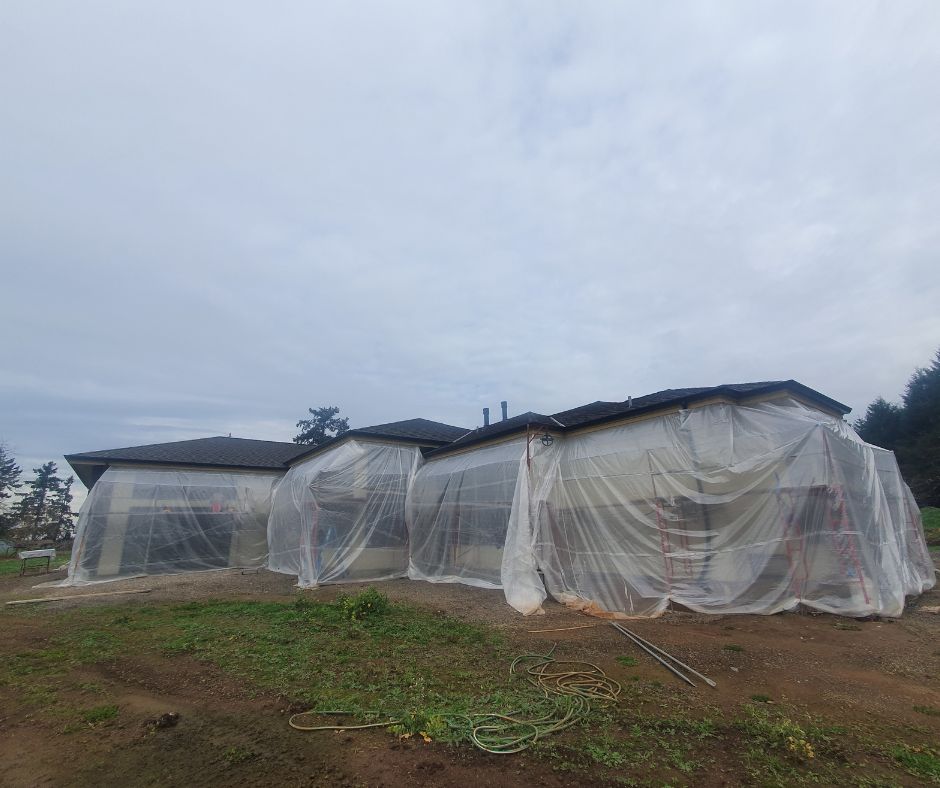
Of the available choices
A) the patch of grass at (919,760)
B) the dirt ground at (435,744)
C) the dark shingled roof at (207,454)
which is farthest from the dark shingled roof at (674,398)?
the dark shingled roof at (207,454)

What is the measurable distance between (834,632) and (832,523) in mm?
1442

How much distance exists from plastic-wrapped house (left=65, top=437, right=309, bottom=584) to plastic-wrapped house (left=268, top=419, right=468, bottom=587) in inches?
98.6

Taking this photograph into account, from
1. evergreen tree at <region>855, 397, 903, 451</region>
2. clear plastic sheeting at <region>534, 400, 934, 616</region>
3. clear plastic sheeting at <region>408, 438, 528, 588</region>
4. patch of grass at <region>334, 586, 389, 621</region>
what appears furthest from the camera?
evergreen tree at <region>855, 397, 903, 451</region>

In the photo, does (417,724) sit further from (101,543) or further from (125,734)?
(101,543)

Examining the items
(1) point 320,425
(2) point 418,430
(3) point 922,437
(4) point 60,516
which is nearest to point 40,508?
(4) point 60,516

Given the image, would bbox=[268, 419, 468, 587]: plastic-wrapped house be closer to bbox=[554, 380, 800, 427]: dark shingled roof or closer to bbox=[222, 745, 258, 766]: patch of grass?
bbox=[554, 380, 800, 427]: dark shingled roof

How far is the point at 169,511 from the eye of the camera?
1381 cm

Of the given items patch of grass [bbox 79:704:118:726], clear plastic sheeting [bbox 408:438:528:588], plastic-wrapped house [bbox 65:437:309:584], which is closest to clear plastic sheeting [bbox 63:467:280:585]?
plastic-wrapped house [bbox 65:437:309:584]

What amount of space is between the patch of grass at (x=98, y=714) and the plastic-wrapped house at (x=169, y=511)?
11682mm

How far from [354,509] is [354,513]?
0.09 m

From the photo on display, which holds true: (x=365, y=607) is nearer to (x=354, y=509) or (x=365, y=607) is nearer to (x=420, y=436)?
(x=354, y=509)

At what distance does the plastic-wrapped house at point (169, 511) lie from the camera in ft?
42.3

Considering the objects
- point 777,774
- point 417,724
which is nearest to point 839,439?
point 777,774

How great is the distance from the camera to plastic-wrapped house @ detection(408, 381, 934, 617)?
621 centimetres
